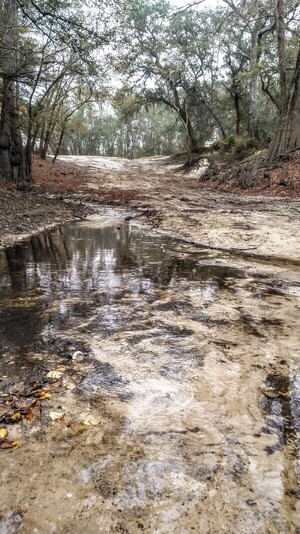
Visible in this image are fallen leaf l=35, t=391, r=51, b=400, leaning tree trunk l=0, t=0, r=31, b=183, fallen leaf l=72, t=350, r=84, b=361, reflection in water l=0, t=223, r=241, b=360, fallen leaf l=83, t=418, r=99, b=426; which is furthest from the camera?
leaning tree trunk l=0, t=0, r=31, b=183

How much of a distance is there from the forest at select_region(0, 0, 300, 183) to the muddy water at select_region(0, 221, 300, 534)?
4.40 m

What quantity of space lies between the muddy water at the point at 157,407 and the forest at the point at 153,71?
4401mm

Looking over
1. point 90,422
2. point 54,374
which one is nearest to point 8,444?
point 90,422

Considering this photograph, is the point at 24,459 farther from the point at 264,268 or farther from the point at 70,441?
the point at 264,268

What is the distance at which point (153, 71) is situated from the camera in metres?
22.7

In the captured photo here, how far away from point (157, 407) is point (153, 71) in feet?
82.9

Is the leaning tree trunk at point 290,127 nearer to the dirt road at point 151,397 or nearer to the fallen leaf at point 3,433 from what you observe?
the dirt road at point 151,397

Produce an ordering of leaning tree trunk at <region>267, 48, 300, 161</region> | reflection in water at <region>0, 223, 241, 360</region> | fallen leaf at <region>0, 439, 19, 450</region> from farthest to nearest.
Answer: leaning tree trunk at <region>267, 48, 300, 161</region> → reflection in water at <region>0, 223, 241, 360</region> → fallen leaf at <region>0, 439, 19, 450</region>

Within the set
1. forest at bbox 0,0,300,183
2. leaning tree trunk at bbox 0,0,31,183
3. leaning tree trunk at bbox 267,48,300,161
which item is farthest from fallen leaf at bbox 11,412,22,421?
leaning tree trunk at bbox 267,48,300,161

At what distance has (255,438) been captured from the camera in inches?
57.4

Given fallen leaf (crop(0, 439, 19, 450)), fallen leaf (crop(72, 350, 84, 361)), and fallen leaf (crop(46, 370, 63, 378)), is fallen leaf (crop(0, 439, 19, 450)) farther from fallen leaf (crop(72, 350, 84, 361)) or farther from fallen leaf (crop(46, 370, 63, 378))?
fallen leaf (crop(72, 350, 84, 361))

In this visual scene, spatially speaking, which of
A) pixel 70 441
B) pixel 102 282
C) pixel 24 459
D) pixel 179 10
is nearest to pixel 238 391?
pixel 70 441

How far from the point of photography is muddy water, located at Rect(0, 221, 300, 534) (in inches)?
45.9

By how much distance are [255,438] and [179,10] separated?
15.3 meters
